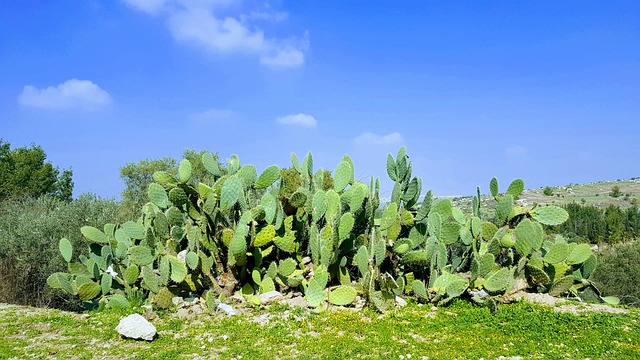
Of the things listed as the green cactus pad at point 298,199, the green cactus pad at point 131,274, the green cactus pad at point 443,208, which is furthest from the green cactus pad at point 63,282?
the green cactus pad at point 443,208

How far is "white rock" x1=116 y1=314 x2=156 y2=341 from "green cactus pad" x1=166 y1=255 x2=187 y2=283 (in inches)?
47.0

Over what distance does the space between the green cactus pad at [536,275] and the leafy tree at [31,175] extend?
2581 centimetres

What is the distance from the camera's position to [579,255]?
29.0ft

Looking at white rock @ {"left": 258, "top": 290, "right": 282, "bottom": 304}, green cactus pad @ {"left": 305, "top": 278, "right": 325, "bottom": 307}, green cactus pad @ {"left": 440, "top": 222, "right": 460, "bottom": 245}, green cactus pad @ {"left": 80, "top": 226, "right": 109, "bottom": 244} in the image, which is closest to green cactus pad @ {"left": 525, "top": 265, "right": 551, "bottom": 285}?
green cactus pad @ {"left": 440, "top": 222, "right": 460, "bottom": 245}

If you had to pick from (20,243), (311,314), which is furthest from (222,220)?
(20,243)

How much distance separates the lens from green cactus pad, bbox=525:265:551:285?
26.0 feet

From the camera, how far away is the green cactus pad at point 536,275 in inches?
311

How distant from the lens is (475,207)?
8.89 metres

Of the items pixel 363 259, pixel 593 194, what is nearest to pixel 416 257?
pixel 363 259

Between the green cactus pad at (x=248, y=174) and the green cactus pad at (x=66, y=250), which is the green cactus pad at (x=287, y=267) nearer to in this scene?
the green cactus pad at (x=248, y=174)

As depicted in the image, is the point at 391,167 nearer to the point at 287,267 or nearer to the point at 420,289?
the point at 420,289

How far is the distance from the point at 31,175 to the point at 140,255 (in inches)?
1039

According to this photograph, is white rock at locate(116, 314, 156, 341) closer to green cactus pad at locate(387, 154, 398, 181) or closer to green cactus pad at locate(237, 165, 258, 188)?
green cactus pad at locate(237, 165, 258, 188)

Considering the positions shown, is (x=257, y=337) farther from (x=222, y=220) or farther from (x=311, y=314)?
(x=222, y=220)
